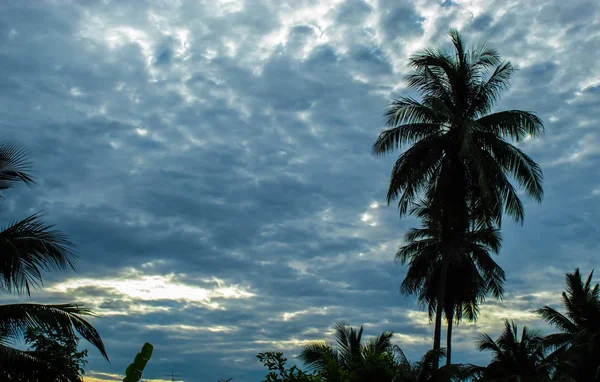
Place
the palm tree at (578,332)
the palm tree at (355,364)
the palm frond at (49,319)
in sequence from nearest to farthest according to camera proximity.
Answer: the palm frond at (49,319) → the palm tree at (355,364) → the palm tree at (578,332)

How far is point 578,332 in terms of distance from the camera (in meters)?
34.8

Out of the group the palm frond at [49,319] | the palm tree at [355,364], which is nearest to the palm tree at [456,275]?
the palm tree at [355,364]

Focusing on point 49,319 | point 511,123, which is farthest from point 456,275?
point 49,319

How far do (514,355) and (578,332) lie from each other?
23.1 ft

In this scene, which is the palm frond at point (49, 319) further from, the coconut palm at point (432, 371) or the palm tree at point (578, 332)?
the palm tree at point (578, 332)

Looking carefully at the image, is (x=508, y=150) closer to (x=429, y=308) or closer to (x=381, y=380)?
(x=381, y=380)

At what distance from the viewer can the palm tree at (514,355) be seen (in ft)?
128

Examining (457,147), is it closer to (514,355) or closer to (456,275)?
(456,275)

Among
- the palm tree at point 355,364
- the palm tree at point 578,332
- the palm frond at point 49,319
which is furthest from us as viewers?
the palm tree at point 578,332

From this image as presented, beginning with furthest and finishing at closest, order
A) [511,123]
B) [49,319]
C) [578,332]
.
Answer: [578,332] → [511,123] → [49,319]

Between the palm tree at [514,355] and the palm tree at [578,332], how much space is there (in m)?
1.56

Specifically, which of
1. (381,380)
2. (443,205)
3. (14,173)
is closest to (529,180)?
(443,205)

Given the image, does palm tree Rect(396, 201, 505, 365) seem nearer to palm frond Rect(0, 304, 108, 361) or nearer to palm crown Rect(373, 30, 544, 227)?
palm crown Rect(373, 30, 544, 227)

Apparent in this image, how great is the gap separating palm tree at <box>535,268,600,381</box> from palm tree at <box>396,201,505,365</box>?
4.55 metres
